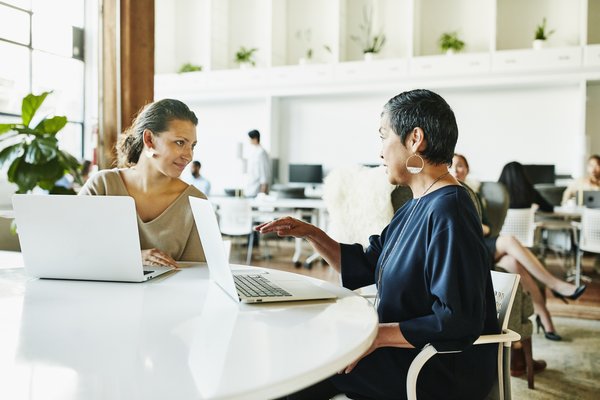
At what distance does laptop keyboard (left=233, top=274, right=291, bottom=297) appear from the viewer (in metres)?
1.22

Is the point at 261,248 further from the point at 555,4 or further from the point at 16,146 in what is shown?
the point at 555,4

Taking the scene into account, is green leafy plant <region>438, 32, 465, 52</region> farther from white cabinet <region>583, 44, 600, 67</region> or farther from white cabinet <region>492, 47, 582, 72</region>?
white cabinet <region>583, 44, 600, 67</region>

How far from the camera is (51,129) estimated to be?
2689 millimetres

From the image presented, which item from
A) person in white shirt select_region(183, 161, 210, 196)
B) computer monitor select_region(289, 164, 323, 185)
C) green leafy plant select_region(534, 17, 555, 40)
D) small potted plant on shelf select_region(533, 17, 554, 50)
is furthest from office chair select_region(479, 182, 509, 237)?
computer monitor select_region(289, 164, 323, 185)

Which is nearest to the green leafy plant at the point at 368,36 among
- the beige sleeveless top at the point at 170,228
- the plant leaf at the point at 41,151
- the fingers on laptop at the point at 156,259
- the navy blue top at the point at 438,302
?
the plant leaf at the point at 41,151

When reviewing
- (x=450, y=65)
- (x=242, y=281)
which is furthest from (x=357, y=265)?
(x=450, y=65)

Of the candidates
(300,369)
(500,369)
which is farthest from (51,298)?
(500,369)

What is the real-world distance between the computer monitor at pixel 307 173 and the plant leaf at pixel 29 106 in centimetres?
589

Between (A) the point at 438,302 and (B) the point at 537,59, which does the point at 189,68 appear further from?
(A) the point at 438,302

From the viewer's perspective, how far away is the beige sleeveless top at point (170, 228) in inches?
74.1

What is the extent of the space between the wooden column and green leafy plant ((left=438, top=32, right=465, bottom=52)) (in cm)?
544

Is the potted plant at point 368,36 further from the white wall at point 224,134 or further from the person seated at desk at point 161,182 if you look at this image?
the person seated at desk at point 161,182

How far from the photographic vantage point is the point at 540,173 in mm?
7066

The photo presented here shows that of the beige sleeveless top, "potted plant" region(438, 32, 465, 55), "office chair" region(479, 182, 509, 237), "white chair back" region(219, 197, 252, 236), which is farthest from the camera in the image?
"potted plant" region(438, 32, 465, 55)
